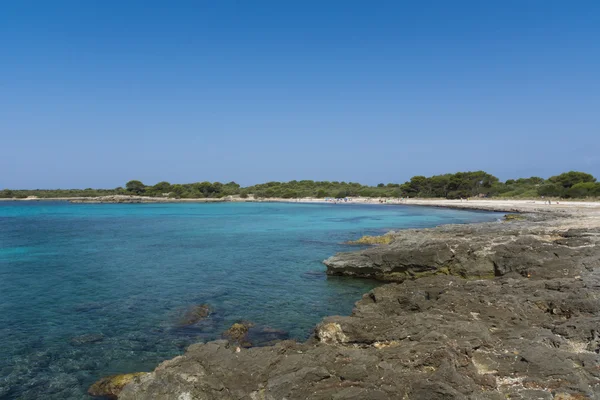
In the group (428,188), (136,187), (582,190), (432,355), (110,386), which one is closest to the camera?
(432,355)

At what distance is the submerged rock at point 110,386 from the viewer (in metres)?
9.23

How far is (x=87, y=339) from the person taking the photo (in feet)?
41.6

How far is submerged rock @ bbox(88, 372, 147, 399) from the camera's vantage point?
9234mm

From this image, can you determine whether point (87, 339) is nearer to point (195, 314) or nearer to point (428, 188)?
point (195, 314)

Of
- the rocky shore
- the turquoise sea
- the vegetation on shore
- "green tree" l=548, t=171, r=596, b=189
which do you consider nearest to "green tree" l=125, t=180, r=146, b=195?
the vegetation on shore

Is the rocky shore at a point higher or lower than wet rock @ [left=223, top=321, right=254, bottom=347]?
higher

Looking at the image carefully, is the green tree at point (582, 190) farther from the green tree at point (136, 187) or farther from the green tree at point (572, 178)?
the green tree at point (136, 187)

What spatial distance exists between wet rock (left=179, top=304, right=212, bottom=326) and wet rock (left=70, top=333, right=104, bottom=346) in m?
2.57

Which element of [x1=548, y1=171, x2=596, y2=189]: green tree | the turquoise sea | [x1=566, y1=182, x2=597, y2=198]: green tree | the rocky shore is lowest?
the turquoise sea

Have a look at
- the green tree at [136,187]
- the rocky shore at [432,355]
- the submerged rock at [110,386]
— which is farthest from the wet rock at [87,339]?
the green tree at [136,187]

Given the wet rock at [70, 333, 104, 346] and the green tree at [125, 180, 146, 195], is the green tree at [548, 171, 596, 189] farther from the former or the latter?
the green tree at [125, 180, 146, 195]

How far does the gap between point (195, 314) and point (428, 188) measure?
406 ft

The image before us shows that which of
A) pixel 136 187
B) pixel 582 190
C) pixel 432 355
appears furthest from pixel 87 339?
pixel 136 187

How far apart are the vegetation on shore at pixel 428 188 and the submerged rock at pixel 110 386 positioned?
95.6 m
